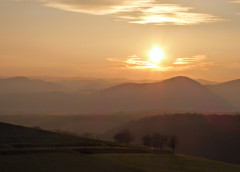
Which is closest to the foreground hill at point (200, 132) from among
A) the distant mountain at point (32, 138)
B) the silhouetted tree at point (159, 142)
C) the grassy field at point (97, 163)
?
the silhouetted tree at point (159, 142)

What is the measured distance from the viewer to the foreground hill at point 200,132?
12444cm

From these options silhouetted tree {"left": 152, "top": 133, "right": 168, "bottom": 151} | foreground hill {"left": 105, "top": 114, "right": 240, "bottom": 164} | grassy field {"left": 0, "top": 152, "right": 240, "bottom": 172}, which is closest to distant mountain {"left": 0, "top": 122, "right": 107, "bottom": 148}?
grassy field {"left": 0, "top": 152, "right": 240, "bottom": 172}

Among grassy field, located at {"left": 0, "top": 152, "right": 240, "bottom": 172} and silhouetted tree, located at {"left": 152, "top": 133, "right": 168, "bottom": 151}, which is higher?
silhouetted tree, located at {"left": 152, "top": 133, "right": 168, "bottom": 151}

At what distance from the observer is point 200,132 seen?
14300 centimetres

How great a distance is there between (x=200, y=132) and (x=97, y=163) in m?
86.3

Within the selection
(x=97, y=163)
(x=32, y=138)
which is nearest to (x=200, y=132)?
(x=32, y=138)

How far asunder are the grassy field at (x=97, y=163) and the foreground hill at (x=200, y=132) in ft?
164

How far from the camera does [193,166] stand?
68500 millimetres

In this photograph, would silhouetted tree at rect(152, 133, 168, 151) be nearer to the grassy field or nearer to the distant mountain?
the distant mountain

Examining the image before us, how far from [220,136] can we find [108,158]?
258 feet

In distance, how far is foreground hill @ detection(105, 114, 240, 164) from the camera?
408ft

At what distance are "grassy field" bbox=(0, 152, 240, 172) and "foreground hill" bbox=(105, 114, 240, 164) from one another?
50.0 meters

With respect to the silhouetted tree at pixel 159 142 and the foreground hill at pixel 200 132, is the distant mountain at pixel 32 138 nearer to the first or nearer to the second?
the silhouetted tree at pixel 159 142

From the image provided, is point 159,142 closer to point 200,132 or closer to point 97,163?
point 97,163
